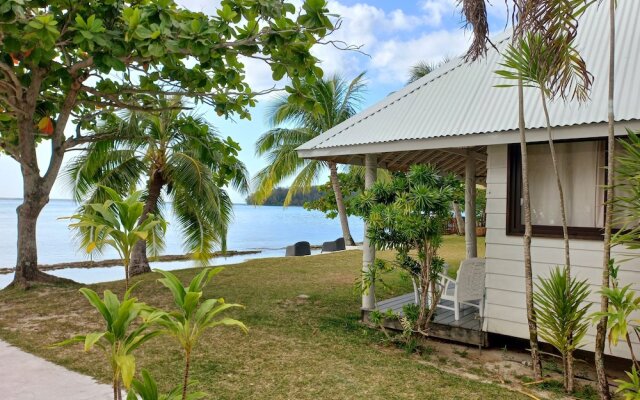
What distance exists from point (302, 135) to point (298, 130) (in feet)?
1.12

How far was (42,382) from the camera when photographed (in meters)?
4.35

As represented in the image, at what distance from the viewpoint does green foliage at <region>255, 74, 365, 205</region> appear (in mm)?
20734

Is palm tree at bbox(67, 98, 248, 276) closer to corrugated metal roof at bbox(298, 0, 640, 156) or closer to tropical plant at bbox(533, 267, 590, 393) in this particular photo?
corrugated metal roof at bbox(298, 0, 640, 156)

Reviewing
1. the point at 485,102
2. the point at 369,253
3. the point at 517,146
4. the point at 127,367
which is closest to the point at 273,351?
the point at 369,253

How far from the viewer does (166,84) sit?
31.0ft

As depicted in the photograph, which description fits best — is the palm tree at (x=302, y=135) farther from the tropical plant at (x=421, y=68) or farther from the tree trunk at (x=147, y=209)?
the tree trunk at (x=147, y=209)

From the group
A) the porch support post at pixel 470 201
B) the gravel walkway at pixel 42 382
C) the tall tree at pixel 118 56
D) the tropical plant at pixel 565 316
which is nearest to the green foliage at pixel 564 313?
the tropical plant at pixel 565 316

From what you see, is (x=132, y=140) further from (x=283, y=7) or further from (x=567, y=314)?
(x=567, y=314)

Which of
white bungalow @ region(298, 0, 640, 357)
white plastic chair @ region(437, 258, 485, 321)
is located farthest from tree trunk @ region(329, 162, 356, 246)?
white plastic chair @ region(437, 258, 485, 321)

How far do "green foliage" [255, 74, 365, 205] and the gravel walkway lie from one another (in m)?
16.1

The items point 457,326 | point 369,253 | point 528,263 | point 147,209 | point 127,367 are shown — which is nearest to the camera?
point 127,367

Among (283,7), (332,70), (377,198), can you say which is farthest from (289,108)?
(377,198)

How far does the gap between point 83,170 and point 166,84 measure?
3.72m

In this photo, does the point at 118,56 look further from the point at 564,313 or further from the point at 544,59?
the point at 564,313
